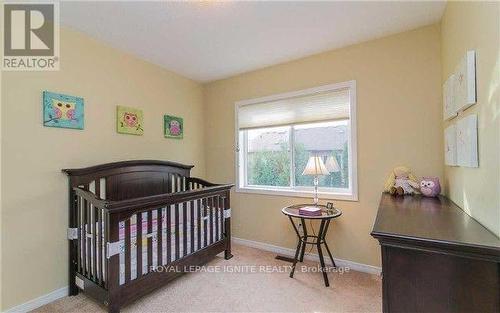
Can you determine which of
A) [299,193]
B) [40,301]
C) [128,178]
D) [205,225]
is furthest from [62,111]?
[299,193]

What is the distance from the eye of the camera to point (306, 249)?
2.71 metres

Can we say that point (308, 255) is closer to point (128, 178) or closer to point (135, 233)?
point (135, 233)

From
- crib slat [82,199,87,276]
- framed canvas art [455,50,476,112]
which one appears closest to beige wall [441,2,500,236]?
framed canvas art [455,50,476,112]

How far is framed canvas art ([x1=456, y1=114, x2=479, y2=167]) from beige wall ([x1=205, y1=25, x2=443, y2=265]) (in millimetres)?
675

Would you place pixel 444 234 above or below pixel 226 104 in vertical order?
below

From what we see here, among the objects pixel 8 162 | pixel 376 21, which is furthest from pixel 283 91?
pixel 8 162

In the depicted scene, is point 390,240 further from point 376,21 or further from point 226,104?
point 226,104

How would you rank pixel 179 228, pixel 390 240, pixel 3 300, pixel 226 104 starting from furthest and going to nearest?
pixel 226 104, pixel 179 228, pixel 3 300, pixel 390 240

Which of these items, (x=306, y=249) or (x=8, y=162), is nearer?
(x=8, y=162)

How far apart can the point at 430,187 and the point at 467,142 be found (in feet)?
2.49

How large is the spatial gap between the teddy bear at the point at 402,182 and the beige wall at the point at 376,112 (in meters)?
0.10

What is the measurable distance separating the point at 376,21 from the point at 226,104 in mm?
1990

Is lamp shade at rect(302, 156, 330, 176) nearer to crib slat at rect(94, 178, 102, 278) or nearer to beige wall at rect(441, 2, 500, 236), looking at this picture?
beige wall at rect(441, 2, 500, 236)

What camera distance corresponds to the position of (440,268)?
945mm
